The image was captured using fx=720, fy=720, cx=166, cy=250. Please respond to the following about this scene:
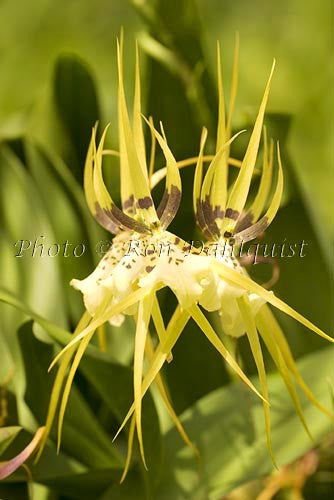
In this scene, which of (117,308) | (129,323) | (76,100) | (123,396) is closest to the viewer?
(117,308)

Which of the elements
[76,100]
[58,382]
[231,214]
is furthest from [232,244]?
[76,100]

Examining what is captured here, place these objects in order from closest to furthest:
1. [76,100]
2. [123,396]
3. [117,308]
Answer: [117,308], [123,396], [76,100]

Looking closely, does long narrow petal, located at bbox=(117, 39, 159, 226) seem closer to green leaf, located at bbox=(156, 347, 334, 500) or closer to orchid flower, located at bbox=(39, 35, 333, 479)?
orchid flower, located at bbox=(39, 35, 333, 479)

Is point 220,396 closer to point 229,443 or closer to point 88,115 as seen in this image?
point 229,443

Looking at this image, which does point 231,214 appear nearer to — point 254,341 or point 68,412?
point 254,341

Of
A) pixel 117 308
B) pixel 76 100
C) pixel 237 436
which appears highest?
pixel 76 100

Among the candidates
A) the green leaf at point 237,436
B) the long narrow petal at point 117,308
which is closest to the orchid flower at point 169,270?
the long narrow petal at point 117,308

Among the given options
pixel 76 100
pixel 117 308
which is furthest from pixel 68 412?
pixel 76 100

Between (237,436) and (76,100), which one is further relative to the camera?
(76,100)

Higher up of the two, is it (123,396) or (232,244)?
(232,244)
